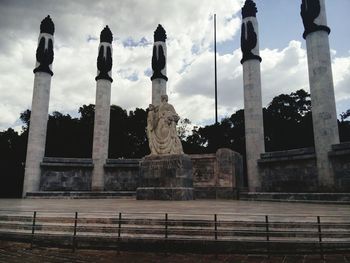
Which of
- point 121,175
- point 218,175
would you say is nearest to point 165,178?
point 218,175

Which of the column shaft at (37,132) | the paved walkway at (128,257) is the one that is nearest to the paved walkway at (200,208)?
the paved walkway at (128,257)

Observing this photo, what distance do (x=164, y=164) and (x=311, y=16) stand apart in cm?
1349

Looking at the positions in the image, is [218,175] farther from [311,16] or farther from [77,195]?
[311,16]

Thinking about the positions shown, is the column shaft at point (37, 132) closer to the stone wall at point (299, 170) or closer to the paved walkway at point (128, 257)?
the stone wall at point (299, 170)

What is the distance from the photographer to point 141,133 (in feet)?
138

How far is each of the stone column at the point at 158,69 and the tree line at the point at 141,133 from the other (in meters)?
8.56

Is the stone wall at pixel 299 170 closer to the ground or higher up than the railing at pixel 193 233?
higher up

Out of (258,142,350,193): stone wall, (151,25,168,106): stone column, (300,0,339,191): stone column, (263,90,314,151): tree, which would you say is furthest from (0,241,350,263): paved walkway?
(263,90,314,151): tree

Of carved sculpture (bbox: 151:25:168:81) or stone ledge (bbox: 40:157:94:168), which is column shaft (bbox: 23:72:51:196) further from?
carved sculpture (bbox: 151:25:168:81)

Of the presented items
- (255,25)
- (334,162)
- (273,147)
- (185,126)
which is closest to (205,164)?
(334,162)

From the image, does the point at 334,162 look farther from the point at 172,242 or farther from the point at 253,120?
the point at 172,242

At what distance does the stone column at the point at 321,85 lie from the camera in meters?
15.8

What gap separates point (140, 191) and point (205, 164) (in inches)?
255

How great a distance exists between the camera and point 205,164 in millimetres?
18781
